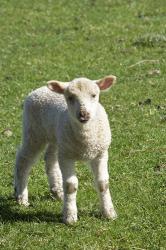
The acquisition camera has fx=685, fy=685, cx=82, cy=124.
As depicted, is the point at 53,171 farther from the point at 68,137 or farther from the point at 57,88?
the point at 57,88

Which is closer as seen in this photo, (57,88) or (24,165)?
(57,88)

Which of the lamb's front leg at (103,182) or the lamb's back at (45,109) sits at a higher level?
the lamb's back at (45,109)

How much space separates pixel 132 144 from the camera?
13.7 m

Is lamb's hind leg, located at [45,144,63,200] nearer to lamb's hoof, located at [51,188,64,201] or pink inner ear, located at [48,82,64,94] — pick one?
lamb's hoof, located at [51,188,64,201]

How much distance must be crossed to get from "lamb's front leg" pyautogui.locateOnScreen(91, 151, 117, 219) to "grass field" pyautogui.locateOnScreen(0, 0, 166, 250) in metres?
0.16

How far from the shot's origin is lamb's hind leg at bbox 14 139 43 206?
1065 cm

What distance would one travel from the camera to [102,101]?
1703 cm

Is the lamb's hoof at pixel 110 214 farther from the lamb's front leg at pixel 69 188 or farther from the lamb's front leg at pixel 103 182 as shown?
the lamb's front leg at pixel 69 188

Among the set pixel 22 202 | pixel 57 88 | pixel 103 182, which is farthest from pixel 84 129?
pixel 22 202

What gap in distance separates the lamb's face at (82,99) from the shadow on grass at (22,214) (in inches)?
72.2

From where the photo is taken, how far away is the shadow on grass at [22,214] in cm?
1021

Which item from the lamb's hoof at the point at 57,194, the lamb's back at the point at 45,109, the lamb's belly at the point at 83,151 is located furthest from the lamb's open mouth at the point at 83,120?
the lamb's hoof at the point at 57,194

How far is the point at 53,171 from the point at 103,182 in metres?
1.43

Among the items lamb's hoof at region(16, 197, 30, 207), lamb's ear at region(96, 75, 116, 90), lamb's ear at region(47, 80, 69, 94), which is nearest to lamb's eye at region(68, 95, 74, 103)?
lamb's ear at region(47, 80, 69, 94)
